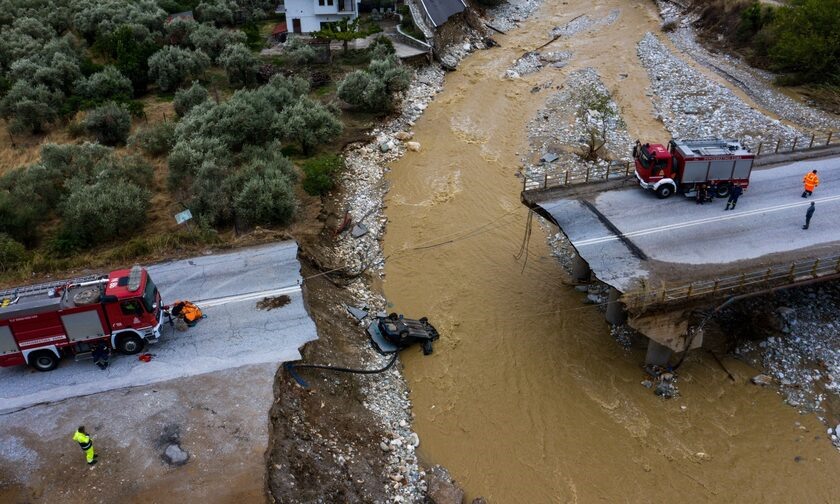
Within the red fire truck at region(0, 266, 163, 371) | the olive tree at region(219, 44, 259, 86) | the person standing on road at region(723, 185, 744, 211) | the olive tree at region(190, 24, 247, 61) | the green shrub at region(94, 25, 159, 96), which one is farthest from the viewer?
the olive tree at region(190, 24, 247, 61)

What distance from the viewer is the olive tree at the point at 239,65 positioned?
41.7 meters

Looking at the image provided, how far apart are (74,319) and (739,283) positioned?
1923 centimetres

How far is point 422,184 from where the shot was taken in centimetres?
3131

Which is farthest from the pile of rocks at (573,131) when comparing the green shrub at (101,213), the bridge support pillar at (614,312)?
the green shrub at (101,213)

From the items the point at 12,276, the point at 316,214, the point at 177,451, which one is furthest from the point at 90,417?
the point at 316,214

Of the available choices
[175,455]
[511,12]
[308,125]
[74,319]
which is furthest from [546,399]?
[511,12]

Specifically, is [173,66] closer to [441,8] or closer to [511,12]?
[441,8]

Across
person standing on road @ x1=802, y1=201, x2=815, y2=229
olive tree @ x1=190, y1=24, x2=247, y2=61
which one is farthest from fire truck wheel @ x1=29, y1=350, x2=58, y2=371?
olive tree @ x1=190, y1=24, x2=247, y2=61

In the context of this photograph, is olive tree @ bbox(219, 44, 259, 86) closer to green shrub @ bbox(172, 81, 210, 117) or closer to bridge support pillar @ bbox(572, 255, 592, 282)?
→ green shrub @ bbox(172, 81, 210, 117)

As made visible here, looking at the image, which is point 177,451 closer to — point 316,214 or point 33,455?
point 33,455

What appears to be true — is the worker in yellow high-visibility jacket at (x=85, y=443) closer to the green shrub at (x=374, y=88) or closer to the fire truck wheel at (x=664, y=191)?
the fire truck wheel at (x=664, y=191)

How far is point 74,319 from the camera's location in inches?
653

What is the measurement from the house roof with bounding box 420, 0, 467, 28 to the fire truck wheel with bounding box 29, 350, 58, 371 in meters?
38.7

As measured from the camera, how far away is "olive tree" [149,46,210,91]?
42125mm
